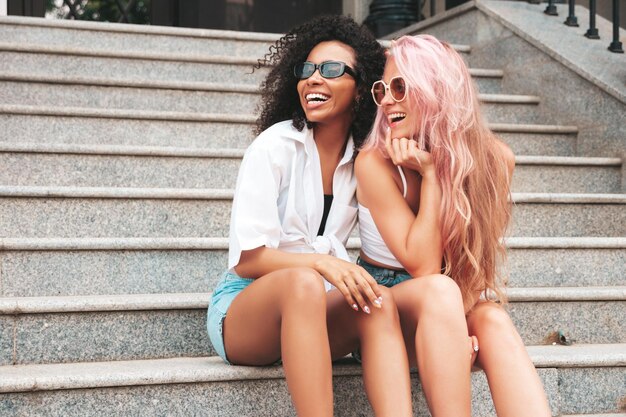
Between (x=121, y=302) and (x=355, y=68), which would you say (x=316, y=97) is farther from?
(x=121, y=302)

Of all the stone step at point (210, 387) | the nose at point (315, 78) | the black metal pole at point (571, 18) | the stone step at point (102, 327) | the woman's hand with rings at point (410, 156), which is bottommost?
the stone step at point (210, 387)

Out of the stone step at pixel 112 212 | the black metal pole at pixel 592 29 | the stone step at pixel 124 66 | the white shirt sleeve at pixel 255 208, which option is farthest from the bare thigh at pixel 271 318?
the black metal pole at pixel 592 29

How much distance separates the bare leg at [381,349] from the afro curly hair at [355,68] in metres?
0.56

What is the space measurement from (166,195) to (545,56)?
2232mm

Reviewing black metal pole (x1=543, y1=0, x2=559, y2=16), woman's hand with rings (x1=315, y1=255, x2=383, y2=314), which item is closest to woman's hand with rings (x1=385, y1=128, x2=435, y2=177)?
woman's hand with rings (x1=315, y1=255, x2=383, y2=314)

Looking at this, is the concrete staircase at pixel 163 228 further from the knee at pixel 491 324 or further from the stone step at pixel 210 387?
the knee at pixel 491 324

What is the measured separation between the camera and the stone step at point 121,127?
355cm

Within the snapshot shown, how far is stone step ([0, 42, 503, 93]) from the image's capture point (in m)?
4.11

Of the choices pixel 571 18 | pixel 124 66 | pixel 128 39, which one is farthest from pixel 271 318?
pixel 571 18

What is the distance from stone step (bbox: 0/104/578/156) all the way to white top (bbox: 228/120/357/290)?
4.40ft

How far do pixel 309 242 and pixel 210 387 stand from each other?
0.48 m

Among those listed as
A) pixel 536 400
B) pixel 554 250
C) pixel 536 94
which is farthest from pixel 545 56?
pixel 536 400

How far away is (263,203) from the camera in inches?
90.0

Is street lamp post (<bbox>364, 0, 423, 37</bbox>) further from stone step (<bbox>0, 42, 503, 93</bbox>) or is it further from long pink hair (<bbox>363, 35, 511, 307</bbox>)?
long pink hair (<bbox>363, 35, 511, 307</bbox>)
